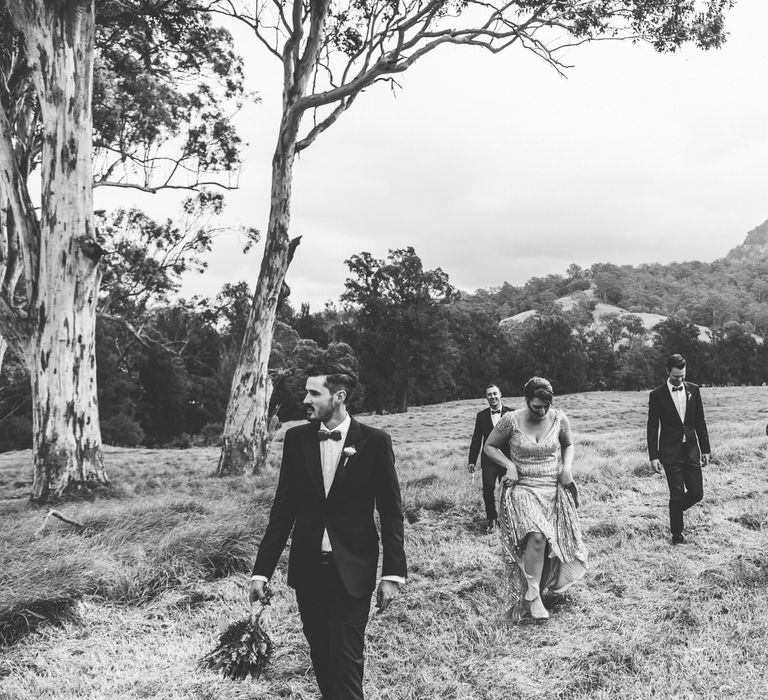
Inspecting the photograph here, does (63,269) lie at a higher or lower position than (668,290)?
lower

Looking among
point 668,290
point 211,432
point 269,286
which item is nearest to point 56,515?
point 269,286

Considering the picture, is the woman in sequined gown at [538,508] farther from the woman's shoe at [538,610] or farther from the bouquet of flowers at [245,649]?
the bouquet of flowers at [245,649]

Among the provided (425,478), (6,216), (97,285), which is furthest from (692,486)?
(6,216)

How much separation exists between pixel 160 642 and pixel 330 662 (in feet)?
8.21

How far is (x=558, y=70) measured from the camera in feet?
48.3

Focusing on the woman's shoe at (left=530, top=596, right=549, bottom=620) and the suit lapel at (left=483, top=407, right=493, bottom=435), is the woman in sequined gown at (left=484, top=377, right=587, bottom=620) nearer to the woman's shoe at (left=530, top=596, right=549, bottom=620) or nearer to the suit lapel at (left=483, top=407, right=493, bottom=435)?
the woman's shoe at (left=530, top=596, right=549, bottom=620)

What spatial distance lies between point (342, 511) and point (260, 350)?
419 inches

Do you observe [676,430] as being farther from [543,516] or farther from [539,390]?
[539,390]

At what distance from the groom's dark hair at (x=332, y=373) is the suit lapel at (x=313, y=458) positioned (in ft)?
0.74

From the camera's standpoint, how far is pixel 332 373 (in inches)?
122

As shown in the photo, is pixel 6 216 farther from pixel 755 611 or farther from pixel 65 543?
pixel 755 611

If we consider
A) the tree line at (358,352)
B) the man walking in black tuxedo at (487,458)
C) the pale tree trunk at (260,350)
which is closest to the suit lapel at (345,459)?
the man walking in black tuxedo at (487,458)

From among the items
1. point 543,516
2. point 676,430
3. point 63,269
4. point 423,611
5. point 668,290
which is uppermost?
point 668,290

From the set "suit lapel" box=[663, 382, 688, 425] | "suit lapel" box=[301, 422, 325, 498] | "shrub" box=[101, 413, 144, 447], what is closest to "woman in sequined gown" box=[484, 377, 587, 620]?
"suit lapel" box=[663, 382, 688, 425]
